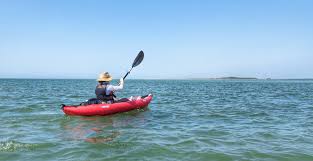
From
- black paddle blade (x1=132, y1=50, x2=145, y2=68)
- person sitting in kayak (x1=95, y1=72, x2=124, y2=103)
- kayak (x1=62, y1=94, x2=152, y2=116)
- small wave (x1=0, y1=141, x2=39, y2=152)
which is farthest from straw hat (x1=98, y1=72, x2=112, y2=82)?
small wave (x1=0, y1=141, x2=39, y2=152)

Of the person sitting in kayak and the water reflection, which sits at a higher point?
the person sitting in kayak

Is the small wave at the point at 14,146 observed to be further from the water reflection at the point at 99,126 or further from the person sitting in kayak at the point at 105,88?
the person sitting in kayak at the point at 105,88

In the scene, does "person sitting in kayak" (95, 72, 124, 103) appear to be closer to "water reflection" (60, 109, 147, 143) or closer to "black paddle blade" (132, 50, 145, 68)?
"water reflection" (60, 109, 147, 143)

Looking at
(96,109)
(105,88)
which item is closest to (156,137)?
(96,109)

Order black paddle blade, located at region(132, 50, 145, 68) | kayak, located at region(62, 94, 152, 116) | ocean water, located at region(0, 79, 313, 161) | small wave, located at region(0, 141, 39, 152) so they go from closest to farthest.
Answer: ocean water, located at region(0, 79, 313, 161)
small wave, located at region(0, 141, 39, 152)
kayak, located at region(62, 94, 152, 116)
black paddle blade, located at region(132, 50, 145, 68)

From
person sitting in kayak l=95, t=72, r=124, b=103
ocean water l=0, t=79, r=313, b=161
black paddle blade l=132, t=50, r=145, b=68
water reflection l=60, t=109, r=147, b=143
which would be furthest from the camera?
black paddle blade l=132, t=50, r=145, b=68

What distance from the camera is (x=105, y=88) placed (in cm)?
1333

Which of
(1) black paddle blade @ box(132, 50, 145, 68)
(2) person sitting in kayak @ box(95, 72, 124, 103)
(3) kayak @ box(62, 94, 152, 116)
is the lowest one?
(3) kayak @ box(62, 94, 152, 116)

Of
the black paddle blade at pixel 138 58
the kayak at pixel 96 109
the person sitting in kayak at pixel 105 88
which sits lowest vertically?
the kayak at pixel 96 109

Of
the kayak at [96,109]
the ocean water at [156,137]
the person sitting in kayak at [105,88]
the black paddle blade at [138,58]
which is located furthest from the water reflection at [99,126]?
the black paddle blade at [138,58]

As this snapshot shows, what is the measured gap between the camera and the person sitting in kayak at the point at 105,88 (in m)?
13.2

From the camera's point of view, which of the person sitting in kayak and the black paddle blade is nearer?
the person sitting in kayak

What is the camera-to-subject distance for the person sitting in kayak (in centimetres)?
1322

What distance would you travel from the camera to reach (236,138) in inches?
361
